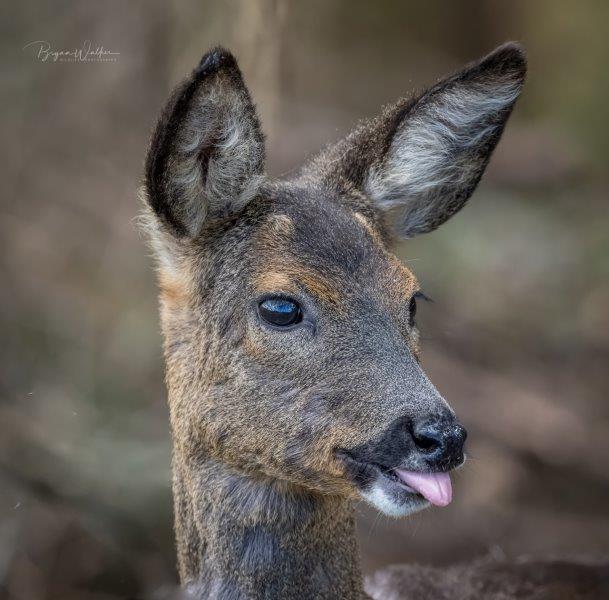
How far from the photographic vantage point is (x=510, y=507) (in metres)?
10.6

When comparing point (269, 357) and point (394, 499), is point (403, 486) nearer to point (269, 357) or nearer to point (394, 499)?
point (394, 499)

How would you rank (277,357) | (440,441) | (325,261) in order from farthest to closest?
(325,261) → (277,357) → (440,441)

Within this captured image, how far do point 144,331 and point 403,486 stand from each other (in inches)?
263

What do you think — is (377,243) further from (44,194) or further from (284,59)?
(284,59)

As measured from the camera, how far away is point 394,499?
4.48m

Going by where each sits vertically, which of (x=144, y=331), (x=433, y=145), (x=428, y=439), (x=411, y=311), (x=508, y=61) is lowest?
(x=144, y=331)

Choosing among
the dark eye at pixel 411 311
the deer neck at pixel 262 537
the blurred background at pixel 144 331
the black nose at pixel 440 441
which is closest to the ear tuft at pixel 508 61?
the dark eye at pixel 411 311

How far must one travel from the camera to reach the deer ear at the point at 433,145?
→ 552 centimetres

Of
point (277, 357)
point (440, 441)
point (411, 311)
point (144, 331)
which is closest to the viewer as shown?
point (440, 441)

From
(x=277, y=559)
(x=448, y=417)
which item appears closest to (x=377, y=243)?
(x=448, y=417)

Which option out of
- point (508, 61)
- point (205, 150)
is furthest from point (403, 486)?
point (508, 61)

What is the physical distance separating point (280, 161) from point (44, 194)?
327 centimetres

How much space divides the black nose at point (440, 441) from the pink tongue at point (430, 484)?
0.06m

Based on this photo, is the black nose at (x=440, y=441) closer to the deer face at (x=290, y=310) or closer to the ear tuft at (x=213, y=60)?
the deer face at (x=290, y=310)
